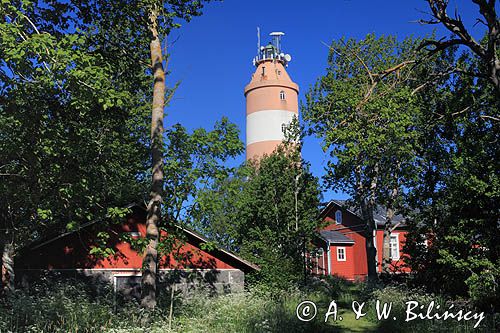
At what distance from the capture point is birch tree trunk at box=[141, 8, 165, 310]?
12055mm

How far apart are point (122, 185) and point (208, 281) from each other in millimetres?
5501

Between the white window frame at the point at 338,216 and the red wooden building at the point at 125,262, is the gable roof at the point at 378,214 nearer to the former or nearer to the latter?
the white window frame at the point at 338,216

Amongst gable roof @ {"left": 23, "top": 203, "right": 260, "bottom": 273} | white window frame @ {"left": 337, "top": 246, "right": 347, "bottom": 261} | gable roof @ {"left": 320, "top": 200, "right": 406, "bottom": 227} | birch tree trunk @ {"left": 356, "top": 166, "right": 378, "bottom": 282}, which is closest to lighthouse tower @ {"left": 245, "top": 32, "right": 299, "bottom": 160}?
gable roof @ {"left": 320, "top": 200, "right": 406, "bottom": 227}

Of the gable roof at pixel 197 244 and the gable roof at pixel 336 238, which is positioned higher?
the gable roof at pixel 336 238

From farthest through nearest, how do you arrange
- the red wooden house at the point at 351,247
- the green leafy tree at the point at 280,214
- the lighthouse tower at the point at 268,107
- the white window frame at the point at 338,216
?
the lighthouse tower at the point at 268,107
the white window frame at the point at 338,216
the red wooden house at the point at 351,247
the green leafy tree at the point at 280,214

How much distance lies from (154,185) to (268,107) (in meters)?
40.8

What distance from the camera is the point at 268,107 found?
5250 centimetres

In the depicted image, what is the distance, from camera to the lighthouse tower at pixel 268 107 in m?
50.9

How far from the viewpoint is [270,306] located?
1441cm

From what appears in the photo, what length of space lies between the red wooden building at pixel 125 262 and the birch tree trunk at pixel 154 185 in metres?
2.70

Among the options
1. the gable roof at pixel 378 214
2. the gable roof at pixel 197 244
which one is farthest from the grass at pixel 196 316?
the gable roof at pixel 378 214

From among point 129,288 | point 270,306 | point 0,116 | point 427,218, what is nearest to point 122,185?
point 129,288

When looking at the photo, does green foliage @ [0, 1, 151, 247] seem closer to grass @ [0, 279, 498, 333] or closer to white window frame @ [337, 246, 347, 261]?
grass @ [0, 279, 498, 333]

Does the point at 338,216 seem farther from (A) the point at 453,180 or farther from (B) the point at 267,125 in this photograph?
(A) the point at 453,180
